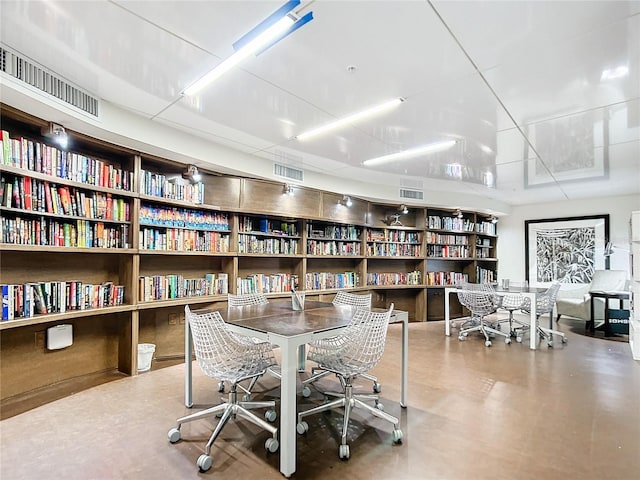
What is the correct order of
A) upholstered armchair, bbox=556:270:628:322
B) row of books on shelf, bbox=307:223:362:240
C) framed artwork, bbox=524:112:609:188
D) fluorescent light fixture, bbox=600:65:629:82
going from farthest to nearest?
upholstered armchair, bbox=556:270:628:322 < row of books on shelf, bbox=307:223:362:240 < framed artwork, bbox=524:112:609:188 < fluorescent light fixture, bbox=600:65:629:82

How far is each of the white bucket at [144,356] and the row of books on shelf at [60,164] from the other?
5.68ft

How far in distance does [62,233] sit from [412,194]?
5.44 metres

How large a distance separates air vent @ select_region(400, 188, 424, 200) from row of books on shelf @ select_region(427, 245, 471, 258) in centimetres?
117

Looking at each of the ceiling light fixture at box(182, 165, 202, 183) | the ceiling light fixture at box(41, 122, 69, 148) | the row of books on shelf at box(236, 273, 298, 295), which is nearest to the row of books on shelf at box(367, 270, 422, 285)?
the row of books on shelf at box(236, 273, 298, 295)

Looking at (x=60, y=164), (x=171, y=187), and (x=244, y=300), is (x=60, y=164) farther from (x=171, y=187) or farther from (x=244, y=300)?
(x=244, y=300)

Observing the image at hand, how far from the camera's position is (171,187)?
4.04 meters

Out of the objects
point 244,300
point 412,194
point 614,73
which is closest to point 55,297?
point 244,300

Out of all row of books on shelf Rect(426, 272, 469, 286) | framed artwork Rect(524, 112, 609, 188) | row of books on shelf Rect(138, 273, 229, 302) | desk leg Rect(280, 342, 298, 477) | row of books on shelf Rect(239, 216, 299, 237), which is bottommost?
desk leg Rect(280, 342, 298, 477)

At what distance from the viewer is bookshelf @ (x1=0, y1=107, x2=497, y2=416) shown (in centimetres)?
291

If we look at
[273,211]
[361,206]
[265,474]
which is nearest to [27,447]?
[265,474]

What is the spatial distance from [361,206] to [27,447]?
529cm

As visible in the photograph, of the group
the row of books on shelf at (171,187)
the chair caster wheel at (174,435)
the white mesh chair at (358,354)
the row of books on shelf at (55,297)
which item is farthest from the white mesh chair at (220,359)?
the row of books on shelf at (171,187)

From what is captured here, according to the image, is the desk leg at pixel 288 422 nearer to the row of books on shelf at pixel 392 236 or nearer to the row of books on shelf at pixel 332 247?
the row of books on shelf at pixel 332 247

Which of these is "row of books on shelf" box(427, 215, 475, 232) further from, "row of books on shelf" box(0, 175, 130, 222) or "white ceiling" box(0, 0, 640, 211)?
"row of books on shelf" box(0, 175, 130, 222)
